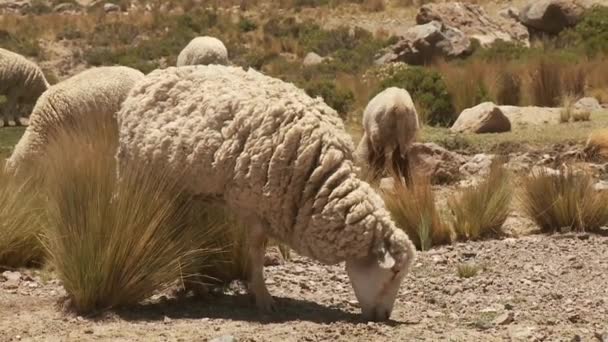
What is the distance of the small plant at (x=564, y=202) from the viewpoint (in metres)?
10.3

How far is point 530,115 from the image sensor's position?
17578mm

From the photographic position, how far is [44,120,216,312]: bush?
6598mm

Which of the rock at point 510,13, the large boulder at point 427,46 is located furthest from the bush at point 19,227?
the rock at point 510,13

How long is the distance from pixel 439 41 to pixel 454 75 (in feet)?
31.3

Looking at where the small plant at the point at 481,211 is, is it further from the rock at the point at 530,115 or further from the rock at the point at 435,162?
the rock at the point at 530,115

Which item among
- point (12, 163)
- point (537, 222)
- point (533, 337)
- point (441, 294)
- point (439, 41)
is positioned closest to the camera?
point (533, 337)

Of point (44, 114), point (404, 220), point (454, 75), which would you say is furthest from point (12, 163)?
Result: point (454, 75)

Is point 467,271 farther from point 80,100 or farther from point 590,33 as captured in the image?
point 590,33

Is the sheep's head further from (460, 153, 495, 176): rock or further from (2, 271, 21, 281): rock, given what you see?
(460, 153, 495, 176): rock

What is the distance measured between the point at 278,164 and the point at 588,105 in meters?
12.5

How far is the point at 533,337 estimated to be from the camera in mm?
6477

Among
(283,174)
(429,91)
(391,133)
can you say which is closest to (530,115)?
(429,91)

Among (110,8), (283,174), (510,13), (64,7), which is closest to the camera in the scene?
(283,174)

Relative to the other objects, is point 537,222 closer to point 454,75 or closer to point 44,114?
point 44,114
